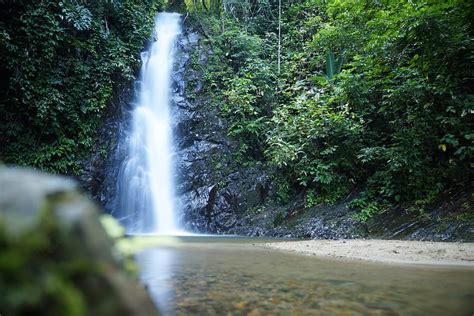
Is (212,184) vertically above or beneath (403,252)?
above

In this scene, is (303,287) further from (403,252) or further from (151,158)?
(151,158)

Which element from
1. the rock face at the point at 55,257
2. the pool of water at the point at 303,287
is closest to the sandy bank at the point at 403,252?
the pool of water at the point at 303,287

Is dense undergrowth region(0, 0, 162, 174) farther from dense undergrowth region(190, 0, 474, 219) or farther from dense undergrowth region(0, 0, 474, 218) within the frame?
dense undergrowth region(190, 0, 474, 219)

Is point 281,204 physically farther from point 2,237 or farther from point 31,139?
point 2,237

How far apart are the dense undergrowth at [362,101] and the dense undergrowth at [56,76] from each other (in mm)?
4803

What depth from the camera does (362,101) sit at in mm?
11281

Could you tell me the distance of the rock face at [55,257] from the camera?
1.10m

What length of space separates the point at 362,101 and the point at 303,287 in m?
9.28

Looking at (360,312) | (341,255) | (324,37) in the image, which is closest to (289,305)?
(360,312)

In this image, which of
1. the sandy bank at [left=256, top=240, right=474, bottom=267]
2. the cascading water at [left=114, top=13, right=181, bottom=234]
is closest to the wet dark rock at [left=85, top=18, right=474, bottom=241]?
the cascading water at [left=114, top=13, right=181, bottom=234]

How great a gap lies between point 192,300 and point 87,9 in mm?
14276

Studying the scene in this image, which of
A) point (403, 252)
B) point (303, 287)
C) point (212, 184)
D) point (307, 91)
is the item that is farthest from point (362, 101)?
point (303, 287)

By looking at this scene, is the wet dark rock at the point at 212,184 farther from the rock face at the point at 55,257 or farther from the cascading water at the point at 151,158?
the rock face at the point at 55,257

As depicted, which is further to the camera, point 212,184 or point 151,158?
point 151,158
